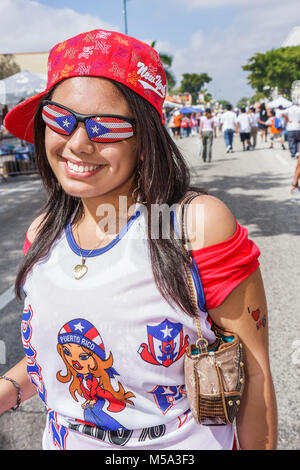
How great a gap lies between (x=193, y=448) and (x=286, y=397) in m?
1.92

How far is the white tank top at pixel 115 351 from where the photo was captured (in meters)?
1.17

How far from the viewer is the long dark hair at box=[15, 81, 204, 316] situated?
3.82ft

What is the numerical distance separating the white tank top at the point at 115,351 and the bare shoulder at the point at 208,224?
0.10 meters

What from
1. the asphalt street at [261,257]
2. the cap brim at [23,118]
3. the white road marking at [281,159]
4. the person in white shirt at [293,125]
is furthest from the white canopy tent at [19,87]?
the cap brim at [23,118]

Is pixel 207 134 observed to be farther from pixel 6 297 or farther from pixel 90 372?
pixel 90 372

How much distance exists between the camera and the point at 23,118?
147 centimetres

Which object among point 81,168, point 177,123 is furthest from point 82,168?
point 177,123

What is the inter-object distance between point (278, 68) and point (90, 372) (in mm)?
87283

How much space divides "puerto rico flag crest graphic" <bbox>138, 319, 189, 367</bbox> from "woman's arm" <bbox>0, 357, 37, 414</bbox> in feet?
1.65

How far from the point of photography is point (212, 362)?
1155mm

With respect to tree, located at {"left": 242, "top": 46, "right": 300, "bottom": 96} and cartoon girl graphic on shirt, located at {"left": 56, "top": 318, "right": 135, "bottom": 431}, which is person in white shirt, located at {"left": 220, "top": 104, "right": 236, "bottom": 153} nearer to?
cartoon girl graphic on shirt, located at {"left": 56, "top": 318, "right": 135, "bottom": 431}

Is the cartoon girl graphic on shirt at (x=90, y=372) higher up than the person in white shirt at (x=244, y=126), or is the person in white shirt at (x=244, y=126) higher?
the cartoon girl graphic on shirt at (x=90, y=372)

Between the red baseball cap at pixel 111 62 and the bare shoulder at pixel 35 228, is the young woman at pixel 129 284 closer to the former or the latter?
the red baseball cap at pixel 111 62
